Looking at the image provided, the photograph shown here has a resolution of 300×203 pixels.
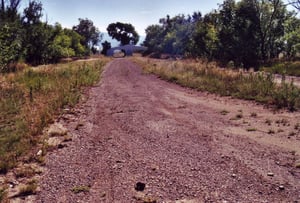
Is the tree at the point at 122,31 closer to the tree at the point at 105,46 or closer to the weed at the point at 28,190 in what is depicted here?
the tree at the point at 105,46

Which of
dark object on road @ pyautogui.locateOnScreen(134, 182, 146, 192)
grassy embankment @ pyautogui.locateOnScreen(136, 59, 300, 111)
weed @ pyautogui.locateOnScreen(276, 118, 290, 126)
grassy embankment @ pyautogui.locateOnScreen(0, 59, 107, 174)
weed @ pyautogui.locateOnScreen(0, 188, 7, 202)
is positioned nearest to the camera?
weed @ pyautogui.locateOnScreen(0, 188, 7, 202)

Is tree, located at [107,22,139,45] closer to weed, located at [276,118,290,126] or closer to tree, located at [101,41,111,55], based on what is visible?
tree, located at [101,41,111,55]

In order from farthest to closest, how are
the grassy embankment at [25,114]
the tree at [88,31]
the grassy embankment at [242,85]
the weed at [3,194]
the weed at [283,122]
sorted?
the tree at [88,31], the grassy embankment at [242,85], the weed at [283,122], the grassy embankment at [25,114], the weed at [3,194]

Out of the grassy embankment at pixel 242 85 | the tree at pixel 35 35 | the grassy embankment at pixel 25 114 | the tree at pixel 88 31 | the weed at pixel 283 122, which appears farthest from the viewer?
the tree at pixel 88 31

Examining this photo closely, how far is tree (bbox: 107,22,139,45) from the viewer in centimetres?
10125

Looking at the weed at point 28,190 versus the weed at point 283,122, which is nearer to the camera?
the weed at point 28,190

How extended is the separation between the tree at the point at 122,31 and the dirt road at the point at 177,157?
313 ft

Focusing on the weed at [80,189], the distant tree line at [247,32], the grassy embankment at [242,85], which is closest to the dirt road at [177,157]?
the weed at [80,189]

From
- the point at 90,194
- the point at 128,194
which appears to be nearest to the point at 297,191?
the point at 128,194

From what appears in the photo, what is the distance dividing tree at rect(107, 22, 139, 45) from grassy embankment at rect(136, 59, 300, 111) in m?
87.2

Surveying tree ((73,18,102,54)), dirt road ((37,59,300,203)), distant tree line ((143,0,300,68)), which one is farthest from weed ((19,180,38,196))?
tree ((73,18,102,54))

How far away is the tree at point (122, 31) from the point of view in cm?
10125

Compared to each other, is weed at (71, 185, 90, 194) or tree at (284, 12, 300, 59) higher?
tree at (284, 12, 300, 59)

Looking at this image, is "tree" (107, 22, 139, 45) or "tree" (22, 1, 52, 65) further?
"tree" (107, 22, 139, 45)
